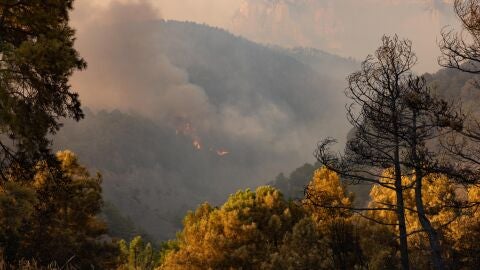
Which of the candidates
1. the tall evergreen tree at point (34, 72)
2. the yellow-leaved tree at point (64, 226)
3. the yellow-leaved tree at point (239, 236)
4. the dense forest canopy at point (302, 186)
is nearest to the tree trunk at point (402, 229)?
the dense forest canopy at point (302, 186)

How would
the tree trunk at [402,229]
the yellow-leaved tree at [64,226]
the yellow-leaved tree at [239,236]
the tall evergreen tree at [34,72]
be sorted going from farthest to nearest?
the yellow-leaved tree at [239,236] → the yellow-leaved tree at [64,226] → the tree trunk at [402,229] → the tall evergreen tree at [34,72]

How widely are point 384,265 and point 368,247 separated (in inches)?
77.7

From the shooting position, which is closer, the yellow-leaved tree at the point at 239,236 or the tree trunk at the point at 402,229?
the tree trunk at the point at 402,229

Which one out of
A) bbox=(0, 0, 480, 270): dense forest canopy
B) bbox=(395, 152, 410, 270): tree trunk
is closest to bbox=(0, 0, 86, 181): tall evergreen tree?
bbox=(0, 0, 480, 270): dense forest canopy

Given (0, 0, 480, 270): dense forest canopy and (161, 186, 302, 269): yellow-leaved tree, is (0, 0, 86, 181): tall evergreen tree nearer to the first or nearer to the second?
(0, 0, 480, 270): dense forest canopy

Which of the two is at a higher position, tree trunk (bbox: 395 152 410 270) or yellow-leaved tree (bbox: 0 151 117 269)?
yellow-leaved tree (bbox: 0 151 117 269)

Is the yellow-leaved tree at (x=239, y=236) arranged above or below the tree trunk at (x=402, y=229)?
above

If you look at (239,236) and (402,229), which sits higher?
(239,236)

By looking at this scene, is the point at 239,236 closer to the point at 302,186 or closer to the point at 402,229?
the point at 302,186

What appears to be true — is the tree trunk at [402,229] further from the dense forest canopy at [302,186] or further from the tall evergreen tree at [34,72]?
the tall evergreen tree at [34,72]

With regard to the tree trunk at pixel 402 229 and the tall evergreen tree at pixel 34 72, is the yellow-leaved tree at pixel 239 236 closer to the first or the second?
the tree trunk at pixel 402 229

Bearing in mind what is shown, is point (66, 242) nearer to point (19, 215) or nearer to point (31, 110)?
point (19, 215)

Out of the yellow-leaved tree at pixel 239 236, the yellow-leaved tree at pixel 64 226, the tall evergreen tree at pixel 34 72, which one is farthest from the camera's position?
the yellow-leaved tree at pixel 239 236

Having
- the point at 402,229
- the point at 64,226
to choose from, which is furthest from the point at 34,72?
the point at 64,226
